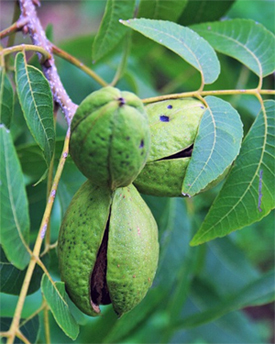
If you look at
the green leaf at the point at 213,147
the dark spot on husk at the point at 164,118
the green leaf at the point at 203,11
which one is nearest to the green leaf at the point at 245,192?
the green leaf at the point at 213,147

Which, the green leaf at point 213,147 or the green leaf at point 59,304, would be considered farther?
the green leaf at point 213,147

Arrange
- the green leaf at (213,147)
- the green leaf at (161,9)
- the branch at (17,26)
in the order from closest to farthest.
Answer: the green leaf at (213,147) < the branch at (17,26) < the green leaf at (161,9)

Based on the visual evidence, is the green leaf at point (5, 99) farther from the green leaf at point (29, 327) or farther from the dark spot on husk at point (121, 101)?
the green leaf at point (29, 327)

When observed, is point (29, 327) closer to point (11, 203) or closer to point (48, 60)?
point (11, 203)

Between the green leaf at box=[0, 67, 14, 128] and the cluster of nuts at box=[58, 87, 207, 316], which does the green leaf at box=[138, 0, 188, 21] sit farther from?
the green leaf at box=[0, 67, 14, 128]

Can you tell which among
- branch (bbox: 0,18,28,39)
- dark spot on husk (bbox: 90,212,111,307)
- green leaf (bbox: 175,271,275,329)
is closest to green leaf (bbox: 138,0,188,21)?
branch (bbox: 0,18,28,39)

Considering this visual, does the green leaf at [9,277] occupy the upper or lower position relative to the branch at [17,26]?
lower
